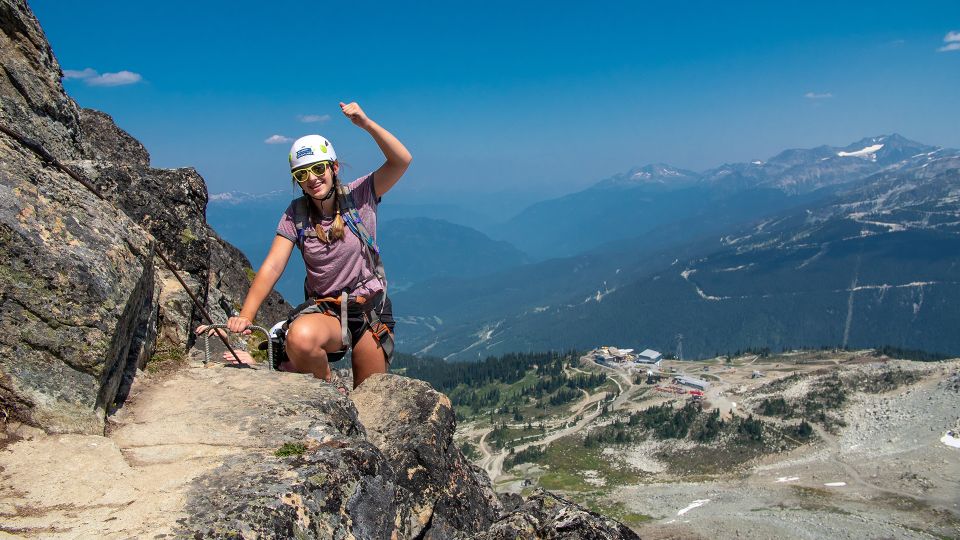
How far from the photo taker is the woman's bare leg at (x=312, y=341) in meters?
9.70

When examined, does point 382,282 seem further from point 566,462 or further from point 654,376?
point 654,376

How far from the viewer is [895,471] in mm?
78312

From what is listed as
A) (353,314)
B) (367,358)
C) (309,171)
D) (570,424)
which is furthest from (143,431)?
(570,424)

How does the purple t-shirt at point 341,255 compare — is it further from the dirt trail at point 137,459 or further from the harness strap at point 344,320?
the dirt trail at point 137,459

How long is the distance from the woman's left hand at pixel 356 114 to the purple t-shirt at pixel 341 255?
0.88m

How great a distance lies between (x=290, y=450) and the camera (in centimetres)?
775

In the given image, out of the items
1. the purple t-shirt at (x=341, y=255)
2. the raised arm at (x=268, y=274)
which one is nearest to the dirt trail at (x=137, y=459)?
the raised arm at (x=268, y=274)

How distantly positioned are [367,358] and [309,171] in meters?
3.79

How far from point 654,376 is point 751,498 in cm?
8702

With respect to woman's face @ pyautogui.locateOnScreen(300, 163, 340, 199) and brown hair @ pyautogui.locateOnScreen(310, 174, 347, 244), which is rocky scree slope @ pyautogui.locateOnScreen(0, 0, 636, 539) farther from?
woman's face @ pyautogui.locateOnScreen(300, 163, 340, 199)

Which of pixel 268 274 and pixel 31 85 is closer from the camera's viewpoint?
pixel 268 274

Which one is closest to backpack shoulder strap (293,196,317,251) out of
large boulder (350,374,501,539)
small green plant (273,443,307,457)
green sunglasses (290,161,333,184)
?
green sunglasses (290,161,333,184)

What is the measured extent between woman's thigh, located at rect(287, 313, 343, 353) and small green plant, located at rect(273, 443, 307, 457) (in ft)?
7.08

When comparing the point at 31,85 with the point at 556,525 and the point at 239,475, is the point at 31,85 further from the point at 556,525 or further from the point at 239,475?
the point at 556,525
